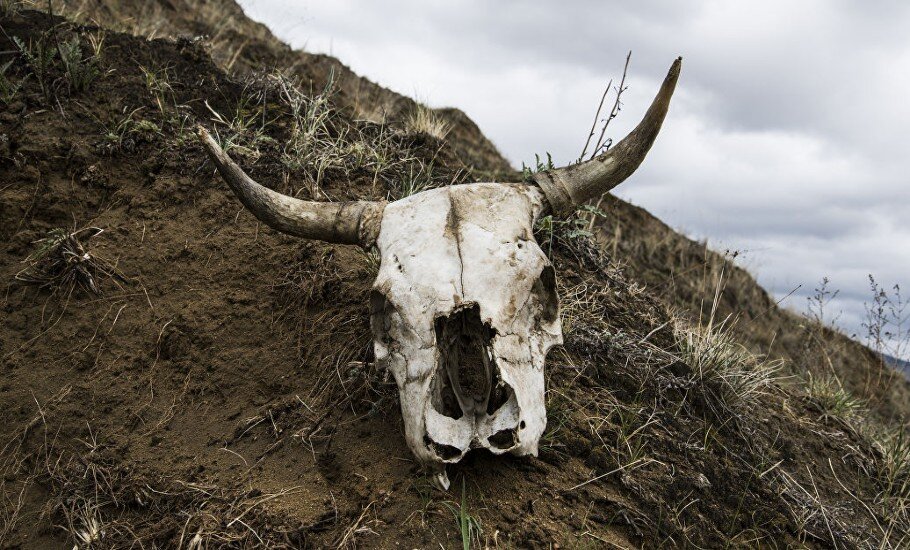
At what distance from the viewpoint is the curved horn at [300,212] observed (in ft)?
12.6

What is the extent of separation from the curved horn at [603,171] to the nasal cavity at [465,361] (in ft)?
3.53

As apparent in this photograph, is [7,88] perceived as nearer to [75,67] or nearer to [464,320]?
[75,67]

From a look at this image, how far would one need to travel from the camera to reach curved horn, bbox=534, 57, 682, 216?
3.84m

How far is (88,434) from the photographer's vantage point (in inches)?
163

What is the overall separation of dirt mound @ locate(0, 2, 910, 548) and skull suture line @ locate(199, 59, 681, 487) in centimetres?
45

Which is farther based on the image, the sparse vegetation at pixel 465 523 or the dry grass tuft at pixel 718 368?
the dry grass tuft at pixel 718 368

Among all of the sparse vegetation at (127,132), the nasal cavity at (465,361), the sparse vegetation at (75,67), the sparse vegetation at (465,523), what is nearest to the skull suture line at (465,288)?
the nasal cavity at (465,361)

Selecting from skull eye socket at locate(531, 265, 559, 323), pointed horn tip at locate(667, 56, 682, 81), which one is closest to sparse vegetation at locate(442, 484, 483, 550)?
skull eye socket at locate(531, 265, 559, 323)

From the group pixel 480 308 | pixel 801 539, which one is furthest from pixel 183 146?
pixel 801 539

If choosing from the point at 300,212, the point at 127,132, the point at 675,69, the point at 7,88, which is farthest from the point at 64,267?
the point at 675,69

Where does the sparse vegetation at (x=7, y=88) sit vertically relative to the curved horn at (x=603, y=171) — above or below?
below

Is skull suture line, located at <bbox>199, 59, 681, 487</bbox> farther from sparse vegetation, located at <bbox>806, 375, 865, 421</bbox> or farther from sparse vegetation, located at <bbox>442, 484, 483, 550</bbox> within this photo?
sparse vegetation, located at <bbox>806, 375, 865, 421</bbox>

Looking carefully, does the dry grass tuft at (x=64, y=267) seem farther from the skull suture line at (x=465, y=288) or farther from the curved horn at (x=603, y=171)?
the curved horn at (x=603, y=171)

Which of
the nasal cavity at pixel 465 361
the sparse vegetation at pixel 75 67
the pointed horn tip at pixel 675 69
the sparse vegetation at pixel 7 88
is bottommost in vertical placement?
the nasal cavity at pixel 465 361
